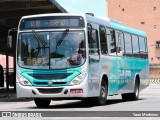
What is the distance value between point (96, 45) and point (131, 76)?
510 cm

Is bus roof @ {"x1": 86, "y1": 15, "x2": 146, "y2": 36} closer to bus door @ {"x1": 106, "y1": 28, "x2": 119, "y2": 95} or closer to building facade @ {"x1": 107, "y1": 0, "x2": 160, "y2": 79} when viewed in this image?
bus door @ {"x1": 106, "y1": 28, "x2": 119, "y2": 95}

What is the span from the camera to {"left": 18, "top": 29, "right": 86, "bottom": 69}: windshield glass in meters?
18.4

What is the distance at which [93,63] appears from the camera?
62.4ft

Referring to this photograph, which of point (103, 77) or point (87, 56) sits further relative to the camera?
point (103, 77)

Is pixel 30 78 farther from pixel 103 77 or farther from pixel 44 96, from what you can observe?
pixel 103 77

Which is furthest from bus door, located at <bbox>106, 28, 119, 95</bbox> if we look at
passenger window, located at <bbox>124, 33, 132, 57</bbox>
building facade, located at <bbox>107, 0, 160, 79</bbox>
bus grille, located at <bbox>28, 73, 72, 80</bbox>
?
building facade, located at <bbox>107, 0, 160, 79</bbox>

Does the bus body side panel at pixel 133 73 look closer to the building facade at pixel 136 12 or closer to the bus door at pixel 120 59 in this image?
the bus door at pixel 120 59

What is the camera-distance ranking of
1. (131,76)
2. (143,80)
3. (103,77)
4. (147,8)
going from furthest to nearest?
(147,8) < (143,80) < (131,76) < (103,77)

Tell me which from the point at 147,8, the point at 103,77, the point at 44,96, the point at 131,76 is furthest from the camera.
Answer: the point at 147,8

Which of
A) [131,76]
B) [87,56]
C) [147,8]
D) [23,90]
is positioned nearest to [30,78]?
[23,90]

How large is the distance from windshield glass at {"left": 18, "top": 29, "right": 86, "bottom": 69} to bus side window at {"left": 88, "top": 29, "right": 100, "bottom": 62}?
1.44ft

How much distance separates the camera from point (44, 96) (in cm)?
1830

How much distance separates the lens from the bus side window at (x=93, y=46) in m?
18.8

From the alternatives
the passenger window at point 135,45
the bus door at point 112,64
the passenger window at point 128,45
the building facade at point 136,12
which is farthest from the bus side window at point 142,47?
the building facade at point 136,12
